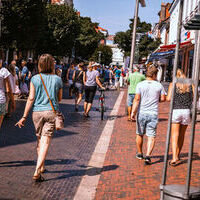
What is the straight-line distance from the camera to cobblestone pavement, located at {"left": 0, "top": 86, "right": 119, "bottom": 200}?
15.2ft

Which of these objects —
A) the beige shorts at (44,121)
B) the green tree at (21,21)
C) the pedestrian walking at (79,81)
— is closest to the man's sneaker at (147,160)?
the beige shorts at (44,121)

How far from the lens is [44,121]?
517 centimetres

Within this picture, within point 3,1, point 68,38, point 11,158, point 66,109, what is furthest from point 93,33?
point 11,158

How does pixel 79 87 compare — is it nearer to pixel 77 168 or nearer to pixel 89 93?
pixel 89 93

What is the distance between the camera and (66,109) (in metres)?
13.9

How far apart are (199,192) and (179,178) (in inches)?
70.9

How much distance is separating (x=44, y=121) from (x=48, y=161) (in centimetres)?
123

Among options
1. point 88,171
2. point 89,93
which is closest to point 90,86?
point 89,93

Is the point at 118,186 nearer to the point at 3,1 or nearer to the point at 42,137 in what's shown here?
the point at 42,137

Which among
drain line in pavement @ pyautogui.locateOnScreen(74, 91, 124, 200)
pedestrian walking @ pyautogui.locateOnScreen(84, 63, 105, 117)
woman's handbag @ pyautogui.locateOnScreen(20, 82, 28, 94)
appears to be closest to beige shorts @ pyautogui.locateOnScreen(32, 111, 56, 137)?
drain line in pavement @ pyautogui.locateOnScreen(74, 91, 124, 200)

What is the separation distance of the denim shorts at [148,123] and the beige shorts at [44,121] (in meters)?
1.83

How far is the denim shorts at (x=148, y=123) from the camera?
6.34m

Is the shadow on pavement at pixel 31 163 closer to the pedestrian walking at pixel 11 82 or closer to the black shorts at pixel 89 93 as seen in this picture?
the pedestrian walking at pixel 11 82

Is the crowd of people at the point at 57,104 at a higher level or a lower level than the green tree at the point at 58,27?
lower
